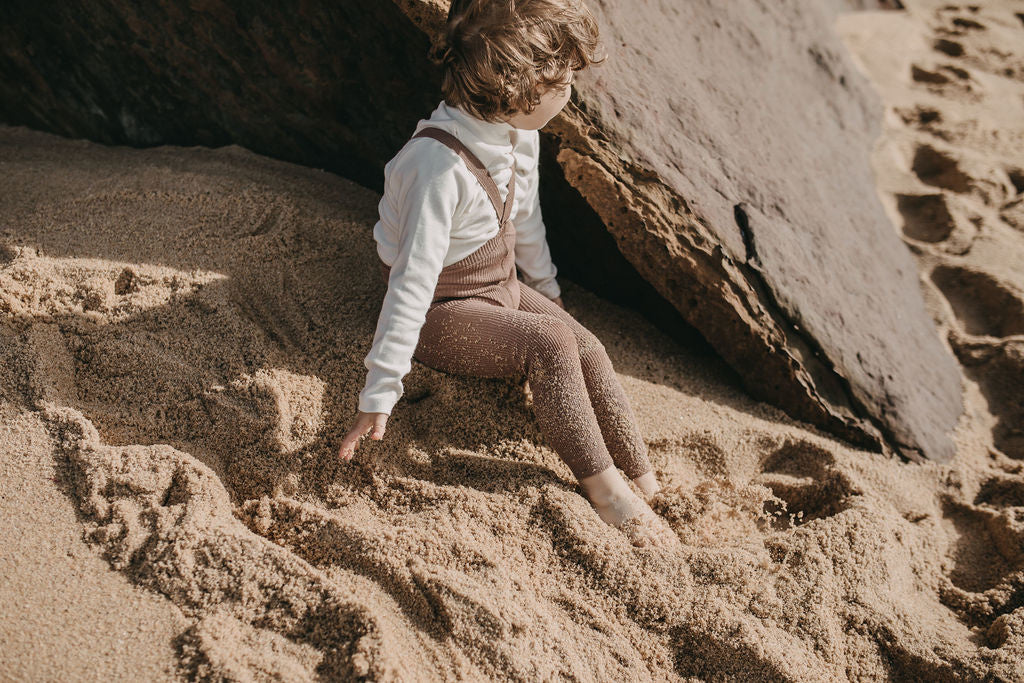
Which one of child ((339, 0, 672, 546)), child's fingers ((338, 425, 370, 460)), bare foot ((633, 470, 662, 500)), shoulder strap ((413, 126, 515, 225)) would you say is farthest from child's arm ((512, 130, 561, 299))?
child's fingers ((338, 425, 370, 460))

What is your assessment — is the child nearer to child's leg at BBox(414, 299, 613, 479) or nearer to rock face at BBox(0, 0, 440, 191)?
child's leg at BBox(414, 299, 613, 479)

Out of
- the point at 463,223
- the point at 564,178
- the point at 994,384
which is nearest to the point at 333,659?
the point at 463,223

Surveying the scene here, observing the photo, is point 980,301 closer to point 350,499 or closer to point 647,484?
point 647,484

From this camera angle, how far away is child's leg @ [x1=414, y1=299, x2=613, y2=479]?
1.82 meters

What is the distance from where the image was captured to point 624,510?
5.87ft

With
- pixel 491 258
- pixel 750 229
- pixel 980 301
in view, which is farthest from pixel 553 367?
pixel 980 301

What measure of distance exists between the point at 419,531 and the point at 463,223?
0.71 metres

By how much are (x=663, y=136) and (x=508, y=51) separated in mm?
665

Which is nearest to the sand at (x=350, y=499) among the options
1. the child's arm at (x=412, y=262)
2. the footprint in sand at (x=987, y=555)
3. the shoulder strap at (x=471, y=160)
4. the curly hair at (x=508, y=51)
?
the footprint in sand at (x=987, y=555)

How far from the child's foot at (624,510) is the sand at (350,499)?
0.04m

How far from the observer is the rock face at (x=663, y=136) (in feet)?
7.04

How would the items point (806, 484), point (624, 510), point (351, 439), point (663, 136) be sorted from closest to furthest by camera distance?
point (351, 439) < point (624, 510) < point (806, 484) < point (663, 136)

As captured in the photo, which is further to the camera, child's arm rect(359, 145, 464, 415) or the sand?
child's arm rect(359, 145, 464, 415)

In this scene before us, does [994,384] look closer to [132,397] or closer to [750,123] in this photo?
[750,123]
